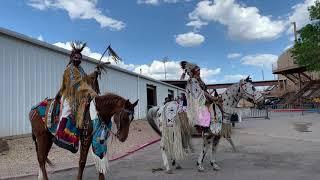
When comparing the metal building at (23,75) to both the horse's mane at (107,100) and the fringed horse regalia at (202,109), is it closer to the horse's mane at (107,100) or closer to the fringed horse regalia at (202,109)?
the fringed horse regalia at (202,109)

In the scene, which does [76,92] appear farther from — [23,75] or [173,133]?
[23,75]

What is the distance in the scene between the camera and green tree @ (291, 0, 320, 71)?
4222 cm

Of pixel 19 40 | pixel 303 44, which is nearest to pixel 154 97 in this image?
pixel 303 44

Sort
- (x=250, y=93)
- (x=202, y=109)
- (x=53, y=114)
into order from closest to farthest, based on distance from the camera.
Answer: (x=53, y=114) → (x=202, y=109) → (x=250, y=93)

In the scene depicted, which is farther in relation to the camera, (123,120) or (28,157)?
(28,157)

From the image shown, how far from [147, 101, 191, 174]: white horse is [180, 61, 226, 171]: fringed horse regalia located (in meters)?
Result: 0.26

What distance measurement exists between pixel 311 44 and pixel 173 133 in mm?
35877

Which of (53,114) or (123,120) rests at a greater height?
(53,114)

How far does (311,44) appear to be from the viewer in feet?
139

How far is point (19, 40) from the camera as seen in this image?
54.0 ft

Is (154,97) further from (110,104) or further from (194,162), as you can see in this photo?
(110,104)

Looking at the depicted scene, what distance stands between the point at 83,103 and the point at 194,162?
16.3ft

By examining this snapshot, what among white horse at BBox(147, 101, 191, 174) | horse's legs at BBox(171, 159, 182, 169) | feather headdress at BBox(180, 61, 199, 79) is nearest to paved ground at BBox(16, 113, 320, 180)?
horse's legs at BBox(171, 159, 182, 169)

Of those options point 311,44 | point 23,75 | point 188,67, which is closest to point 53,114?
point 188,67
